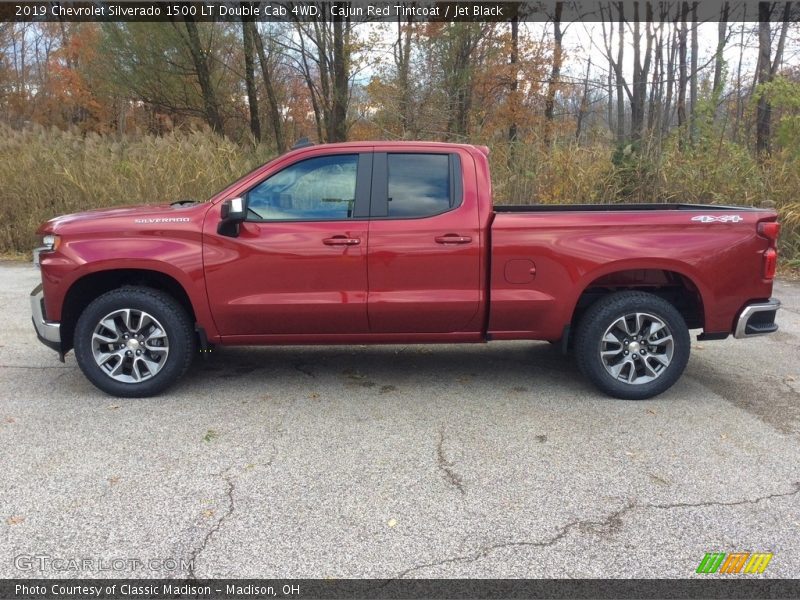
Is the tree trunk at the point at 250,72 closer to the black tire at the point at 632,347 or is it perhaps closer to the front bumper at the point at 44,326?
the front bumper at the point at 44,326

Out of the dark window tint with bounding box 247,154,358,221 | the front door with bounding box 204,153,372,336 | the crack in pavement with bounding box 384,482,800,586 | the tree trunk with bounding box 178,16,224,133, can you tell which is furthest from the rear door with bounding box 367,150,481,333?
the tree trunk with bounding box 178,16,224,133

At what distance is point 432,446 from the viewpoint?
392 centimetres

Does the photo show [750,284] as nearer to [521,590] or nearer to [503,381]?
[503,381]

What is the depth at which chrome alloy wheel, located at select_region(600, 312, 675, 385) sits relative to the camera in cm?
467

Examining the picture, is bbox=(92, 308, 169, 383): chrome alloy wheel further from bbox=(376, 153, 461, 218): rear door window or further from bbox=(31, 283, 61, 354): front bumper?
bbox=(376, 153, 461, 218): rear door window

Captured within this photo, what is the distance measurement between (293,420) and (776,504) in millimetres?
2932

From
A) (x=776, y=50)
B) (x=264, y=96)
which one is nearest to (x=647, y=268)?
(x=264, y=96)

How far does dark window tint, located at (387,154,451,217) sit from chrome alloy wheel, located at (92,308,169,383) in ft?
6.55

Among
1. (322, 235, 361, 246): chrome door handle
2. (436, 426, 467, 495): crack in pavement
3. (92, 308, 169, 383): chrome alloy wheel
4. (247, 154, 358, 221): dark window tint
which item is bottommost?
(436, 426, 467, 495): crack in pavement

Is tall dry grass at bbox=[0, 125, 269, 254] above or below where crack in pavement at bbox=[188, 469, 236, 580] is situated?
above

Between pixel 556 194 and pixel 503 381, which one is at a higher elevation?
pixel 556 194
